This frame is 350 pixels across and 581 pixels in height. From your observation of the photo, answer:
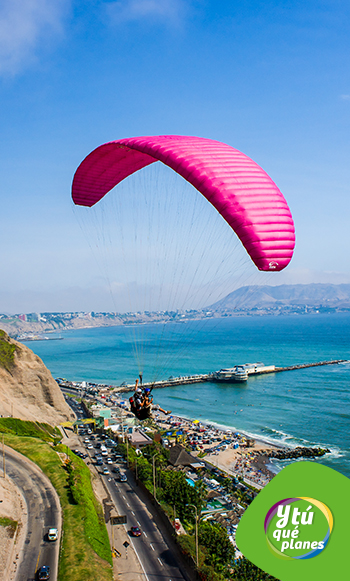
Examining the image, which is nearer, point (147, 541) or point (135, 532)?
point (147, 541)

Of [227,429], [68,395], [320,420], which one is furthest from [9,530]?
[68,395]

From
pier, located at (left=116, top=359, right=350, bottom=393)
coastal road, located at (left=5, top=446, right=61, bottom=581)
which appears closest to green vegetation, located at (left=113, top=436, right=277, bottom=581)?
coastal road, located at (left=5, top=446, right=61, bottom=581)

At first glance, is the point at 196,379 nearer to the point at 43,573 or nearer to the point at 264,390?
the point at 264,390

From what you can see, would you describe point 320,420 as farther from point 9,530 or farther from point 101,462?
point 9,530

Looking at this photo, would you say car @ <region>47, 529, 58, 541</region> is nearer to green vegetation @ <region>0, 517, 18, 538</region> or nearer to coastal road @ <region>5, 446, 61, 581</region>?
coastal road @ <region>5, 446, 61, 581</region>

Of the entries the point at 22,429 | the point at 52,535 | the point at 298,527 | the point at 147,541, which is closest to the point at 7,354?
the point at 22,429

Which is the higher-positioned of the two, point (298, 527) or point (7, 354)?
point (298, 527)
